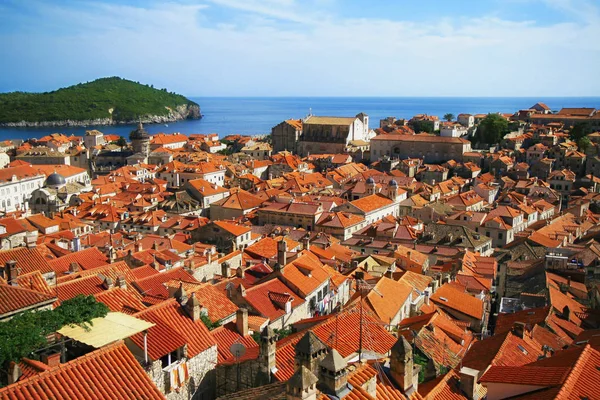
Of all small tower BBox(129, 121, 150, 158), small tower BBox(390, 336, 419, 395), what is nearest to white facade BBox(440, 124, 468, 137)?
small tower BBox(129, 121, 150, 158)

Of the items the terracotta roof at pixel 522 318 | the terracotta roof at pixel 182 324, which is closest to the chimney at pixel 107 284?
the terracotta roof at pixel 182 324

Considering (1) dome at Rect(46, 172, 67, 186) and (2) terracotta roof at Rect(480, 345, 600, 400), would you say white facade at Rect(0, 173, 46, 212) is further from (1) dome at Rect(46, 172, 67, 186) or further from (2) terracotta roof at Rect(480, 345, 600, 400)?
(2) terracotta roof at Rect(480, 345, 600, 400)

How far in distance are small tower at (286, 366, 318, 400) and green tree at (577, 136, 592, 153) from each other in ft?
266

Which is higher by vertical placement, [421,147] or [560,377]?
[560,377]

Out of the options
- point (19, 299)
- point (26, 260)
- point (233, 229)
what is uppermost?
point (19, 299)

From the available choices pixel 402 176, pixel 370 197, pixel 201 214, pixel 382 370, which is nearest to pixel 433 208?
pixel 370 197

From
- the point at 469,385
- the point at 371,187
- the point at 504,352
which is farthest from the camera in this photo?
the point at 371,187

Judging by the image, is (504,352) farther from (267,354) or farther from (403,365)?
(267,354)

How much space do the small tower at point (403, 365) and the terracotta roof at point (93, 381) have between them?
4.30 metres

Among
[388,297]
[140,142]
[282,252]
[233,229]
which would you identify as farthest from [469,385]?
[140,142]

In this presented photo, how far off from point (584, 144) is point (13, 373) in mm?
83899

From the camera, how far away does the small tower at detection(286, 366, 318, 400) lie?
26.9 ft

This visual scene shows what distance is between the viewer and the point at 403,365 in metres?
10.6

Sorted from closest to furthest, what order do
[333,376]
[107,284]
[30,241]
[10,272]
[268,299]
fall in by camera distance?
[333,376]
[10,272]
[107,284]
[268,299]
[30,241]
